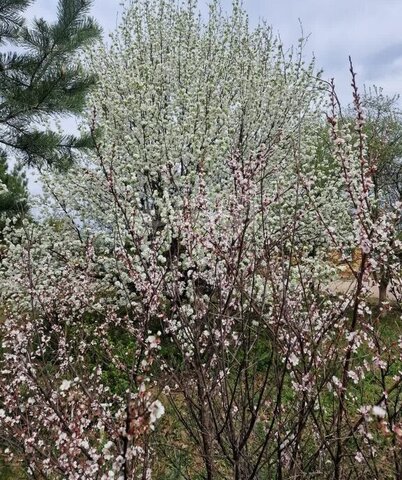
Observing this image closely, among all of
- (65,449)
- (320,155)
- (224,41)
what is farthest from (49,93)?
(320,155)

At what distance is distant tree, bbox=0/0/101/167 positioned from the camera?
22.8 ft

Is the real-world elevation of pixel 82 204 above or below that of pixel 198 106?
below

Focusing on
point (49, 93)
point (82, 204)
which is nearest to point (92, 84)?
point (49, 93)

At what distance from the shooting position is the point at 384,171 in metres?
17.8

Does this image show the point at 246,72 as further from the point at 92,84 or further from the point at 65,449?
the point at 65,449

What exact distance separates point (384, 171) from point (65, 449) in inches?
693

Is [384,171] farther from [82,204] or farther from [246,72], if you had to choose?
[82,204]

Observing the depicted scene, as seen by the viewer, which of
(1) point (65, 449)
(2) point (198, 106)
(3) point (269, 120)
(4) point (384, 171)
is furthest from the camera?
(4) point (384, 171)

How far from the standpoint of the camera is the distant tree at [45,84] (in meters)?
6.95

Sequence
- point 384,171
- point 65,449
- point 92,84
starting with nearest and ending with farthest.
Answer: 1. point 65,449
2. point 92,84
3. point 384,171

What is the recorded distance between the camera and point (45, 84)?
6.98 metres

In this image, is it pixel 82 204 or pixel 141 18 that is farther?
pixel 141 18

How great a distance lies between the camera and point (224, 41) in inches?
424

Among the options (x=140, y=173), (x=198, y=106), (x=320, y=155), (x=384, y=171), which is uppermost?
(x=384, y=171)
